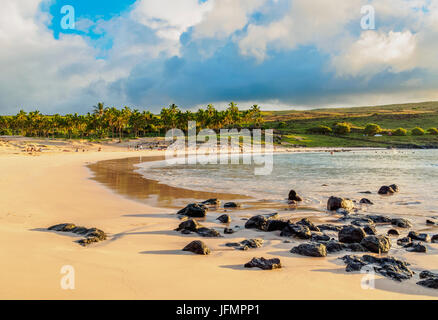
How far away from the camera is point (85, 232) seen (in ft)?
30.7

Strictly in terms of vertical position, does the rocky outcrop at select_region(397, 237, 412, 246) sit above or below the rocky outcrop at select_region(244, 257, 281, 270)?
below

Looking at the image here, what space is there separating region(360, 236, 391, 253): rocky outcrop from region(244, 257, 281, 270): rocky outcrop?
3.10m

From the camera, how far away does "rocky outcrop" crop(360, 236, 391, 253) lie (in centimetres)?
836

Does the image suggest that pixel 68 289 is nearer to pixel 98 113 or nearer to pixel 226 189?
pixel 226 189

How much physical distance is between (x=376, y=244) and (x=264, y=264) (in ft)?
11.8

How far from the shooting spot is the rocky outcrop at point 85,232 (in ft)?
27.9

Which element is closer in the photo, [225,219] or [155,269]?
[155,269]

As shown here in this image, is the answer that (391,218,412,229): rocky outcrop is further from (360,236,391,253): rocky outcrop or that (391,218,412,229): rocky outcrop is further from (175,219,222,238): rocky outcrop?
(175,219,222,238): rocky outcrop

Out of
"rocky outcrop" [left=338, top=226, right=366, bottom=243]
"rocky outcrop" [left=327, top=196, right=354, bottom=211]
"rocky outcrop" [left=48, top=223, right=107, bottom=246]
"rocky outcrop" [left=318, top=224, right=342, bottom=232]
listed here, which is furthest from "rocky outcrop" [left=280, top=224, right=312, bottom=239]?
"rocky outcrop" [left=48, top=223, right=107, bottom=246]

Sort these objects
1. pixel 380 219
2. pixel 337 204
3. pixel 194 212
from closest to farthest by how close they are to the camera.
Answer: pixel 380 219 → pixel 194 212 → pixel 337 204

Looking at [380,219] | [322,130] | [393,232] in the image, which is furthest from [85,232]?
[322,130]

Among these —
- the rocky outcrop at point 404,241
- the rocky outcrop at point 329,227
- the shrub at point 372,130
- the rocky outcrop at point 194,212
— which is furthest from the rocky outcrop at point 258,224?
the shrub at point 372,130

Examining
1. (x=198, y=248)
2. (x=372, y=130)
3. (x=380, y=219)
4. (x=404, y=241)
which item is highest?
(x=372, y=130)

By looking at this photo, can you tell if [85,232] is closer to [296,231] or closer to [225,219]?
[225,219]
